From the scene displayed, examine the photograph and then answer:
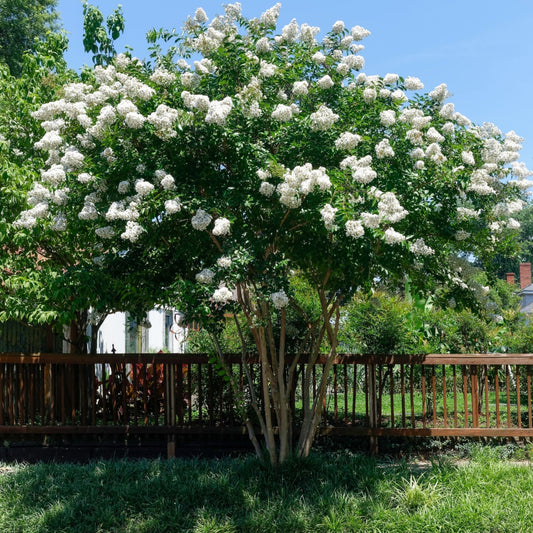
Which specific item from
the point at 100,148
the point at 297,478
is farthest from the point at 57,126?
the point at 297,478

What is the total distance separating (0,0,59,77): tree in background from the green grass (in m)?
16.8

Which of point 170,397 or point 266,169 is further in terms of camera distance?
point 170,397

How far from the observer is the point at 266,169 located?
204 inches

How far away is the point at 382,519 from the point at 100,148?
4002 millimetres

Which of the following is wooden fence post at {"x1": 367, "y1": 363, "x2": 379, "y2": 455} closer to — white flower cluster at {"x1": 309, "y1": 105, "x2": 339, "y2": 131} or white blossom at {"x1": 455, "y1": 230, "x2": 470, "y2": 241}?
white blossom at {"x1": 455, "y1": 230, "x2": 470, "y2": 241}

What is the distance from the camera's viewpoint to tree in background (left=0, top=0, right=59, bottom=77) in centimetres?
1941

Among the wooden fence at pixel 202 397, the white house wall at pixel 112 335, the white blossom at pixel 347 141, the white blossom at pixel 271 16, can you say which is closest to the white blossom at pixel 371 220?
the white blossom at pixel 347 141

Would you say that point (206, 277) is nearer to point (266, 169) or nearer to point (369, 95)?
point (266, 169)

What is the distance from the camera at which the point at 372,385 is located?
24.6ft

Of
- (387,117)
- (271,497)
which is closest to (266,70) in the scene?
(387,117)

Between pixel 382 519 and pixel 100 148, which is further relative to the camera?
pixel 100 148

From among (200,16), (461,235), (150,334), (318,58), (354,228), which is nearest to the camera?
(354,228)

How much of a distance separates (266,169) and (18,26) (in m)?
17.7

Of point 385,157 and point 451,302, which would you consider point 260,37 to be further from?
point 451,302
